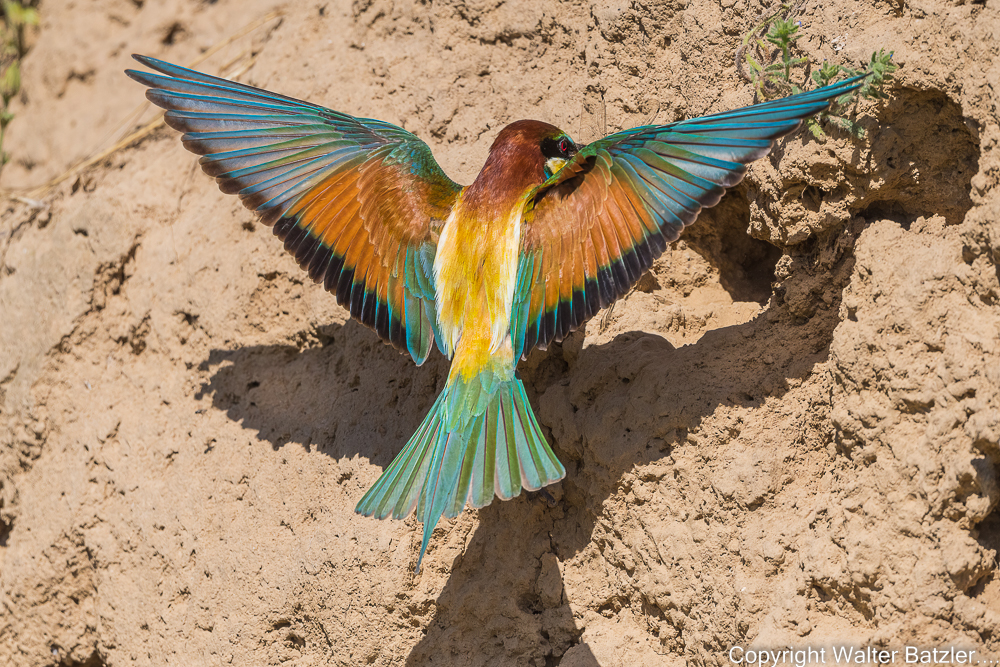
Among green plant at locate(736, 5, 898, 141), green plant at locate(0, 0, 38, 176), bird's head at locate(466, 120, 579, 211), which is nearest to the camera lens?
green plant at locate(736, 5, 898, 141)

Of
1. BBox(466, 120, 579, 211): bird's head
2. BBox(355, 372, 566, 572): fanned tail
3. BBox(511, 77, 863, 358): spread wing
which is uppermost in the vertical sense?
BBox(466, 120, 579, 211): bird's head

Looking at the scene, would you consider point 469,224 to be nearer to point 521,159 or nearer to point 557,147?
point 521,159

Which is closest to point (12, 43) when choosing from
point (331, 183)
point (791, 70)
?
point (331, 183)

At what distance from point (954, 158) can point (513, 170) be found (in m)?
0.99

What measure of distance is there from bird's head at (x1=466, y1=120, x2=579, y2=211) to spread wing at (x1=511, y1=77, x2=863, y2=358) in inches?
4.1

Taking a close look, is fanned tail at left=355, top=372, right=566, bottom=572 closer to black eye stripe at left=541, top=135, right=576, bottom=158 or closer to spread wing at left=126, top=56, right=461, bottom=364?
spread wing at left=126, top=56, right=461, bottom=364

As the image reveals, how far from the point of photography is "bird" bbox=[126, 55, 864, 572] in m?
1.89

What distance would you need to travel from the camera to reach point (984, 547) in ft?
5.30

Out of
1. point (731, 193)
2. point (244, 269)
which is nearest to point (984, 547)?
point (731, 193)

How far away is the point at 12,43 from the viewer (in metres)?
4.10

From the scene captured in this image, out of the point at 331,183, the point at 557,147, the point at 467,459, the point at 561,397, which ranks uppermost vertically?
the point at 557,147

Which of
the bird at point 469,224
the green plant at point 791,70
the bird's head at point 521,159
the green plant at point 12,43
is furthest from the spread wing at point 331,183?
the green plant at point 12,43

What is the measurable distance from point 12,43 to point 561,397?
3467mm

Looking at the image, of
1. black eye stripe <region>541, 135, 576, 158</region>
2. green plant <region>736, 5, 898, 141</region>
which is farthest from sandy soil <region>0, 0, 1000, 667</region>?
black eye stripe <region>541, 135, 576, 158</region>
